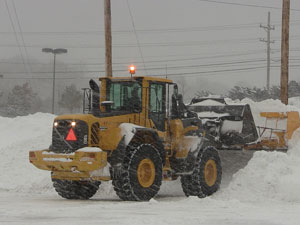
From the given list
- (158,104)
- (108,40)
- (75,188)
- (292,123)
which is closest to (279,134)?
(292,123)

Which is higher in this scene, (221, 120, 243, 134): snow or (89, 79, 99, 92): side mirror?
(89, 79, 99, 92): side mirror

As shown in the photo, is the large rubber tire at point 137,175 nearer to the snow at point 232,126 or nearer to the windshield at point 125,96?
the windshield at point 125,96

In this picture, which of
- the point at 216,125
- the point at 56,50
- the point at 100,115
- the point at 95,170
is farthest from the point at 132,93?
the point at 56,50

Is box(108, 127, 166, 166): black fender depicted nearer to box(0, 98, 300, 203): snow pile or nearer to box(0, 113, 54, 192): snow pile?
box(0, 98, 300, 203): snow pile

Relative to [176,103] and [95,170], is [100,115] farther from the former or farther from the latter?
[176,103]

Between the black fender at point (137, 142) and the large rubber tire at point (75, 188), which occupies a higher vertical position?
the black fender at point (137, 142)

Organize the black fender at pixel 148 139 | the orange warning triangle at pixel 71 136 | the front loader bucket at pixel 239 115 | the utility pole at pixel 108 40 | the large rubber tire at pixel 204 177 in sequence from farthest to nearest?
the utility pole at pixel 108 40, the front loader bucket at pixel 239 115, the large rubber tire at pixel 204 177, the black fender at pixel 148 139, the orange warning triangle at pixel 71 136

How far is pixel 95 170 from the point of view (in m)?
11.1

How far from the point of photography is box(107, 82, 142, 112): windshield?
12.1 metres

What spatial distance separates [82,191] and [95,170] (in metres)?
1.96

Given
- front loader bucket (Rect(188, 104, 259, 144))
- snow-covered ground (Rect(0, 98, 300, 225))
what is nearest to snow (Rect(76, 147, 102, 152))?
snow-covered ground (Rect(0, 98, 300, 225))

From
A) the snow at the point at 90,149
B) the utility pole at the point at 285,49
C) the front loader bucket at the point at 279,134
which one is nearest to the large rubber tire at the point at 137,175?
the snow at the point at 90,149

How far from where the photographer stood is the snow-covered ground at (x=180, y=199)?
28.7ft

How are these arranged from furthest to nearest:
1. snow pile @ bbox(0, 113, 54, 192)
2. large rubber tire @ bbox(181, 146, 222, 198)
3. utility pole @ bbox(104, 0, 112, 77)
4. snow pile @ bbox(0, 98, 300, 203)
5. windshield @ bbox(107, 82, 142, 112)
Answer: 1. utility pole @ bbox(104, 0, 112, 77)
2. snow pile @ bbox(0, 113, 54, 192)
3. large rubber tire @ bbox(181, 146, 222, 198)
4. snow pile @ bbox(0, 98, 300, 203)
5. windshield @ bbox(107, 82, 142, 112)
